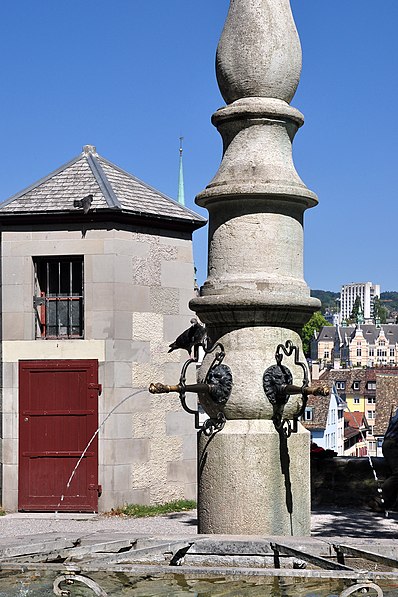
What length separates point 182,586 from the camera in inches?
162

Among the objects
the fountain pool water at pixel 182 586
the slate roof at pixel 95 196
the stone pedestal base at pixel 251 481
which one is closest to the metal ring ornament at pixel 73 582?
the fountain pool water at pixel 182 586

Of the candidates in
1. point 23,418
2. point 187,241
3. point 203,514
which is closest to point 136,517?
point 23,418

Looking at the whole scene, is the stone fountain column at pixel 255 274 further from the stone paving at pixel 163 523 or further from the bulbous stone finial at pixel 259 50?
the stone paving at pixel 163 523

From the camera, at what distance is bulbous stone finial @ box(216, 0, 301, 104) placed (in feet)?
17.8

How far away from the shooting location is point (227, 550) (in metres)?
4.37

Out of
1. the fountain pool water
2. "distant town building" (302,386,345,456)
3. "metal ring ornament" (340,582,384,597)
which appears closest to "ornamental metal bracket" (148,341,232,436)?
the fountain pool water

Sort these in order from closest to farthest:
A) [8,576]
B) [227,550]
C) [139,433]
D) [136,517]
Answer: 1. [8,576]
2. [227,550]
3. [136,517]
4. [139,433]

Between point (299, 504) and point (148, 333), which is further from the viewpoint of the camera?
point (148, 333)

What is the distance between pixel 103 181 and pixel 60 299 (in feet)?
5.96

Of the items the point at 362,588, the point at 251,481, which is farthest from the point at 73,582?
the point at 251,481

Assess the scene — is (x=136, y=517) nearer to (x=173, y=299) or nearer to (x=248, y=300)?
(x=173, y=299)

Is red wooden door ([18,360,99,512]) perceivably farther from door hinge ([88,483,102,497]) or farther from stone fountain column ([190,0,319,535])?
stone fountain column ([190,0,319,535])

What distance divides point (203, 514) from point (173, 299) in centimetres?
899

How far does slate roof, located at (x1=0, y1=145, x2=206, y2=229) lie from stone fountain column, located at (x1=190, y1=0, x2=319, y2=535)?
813 cm
